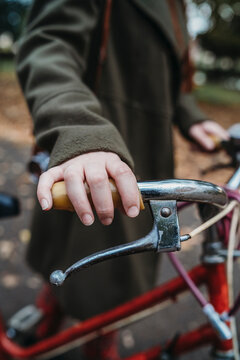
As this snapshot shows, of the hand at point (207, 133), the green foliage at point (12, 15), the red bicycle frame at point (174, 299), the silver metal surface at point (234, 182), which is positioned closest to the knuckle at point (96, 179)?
the silver metal surface at point (234, 182)

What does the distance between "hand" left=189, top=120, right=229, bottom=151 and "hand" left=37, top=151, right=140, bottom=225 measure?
82 centimetres

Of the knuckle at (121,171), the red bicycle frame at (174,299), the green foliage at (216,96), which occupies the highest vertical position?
the knuckle at (121,171)

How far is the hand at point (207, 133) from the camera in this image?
1465 mm

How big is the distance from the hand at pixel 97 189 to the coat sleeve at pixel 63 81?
7cm

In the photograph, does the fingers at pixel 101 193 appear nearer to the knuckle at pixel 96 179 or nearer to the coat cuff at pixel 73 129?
the knuckle at pixel 96 179

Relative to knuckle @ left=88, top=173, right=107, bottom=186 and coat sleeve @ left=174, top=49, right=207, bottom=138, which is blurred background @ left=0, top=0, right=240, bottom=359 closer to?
coat sleeve @ left=174, top=49, right=207, bottom=138

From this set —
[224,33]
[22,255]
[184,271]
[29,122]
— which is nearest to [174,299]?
[184,271]

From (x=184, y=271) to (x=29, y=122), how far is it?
22.5 feet

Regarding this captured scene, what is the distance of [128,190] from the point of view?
0.67 m

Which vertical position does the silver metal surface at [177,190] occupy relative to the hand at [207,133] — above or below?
above

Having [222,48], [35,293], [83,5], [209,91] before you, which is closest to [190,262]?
[35,293]

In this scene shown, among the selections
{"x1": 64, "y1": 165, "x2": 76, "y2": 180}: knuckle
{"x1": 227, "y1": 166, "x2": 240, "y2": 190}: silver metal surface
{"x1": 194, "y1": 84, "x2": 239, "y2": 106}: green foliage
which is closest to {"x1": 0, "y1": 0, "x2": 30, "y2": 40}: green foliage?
{"x1": 194, "y1": 84, "x2": 239, "y2": 106}: green foliage

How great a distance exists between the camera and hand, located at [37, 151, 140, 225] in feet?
2.22

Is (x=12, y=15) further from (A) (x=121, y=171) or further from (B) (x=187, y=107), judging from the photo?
(A) (x=121, y=171)
